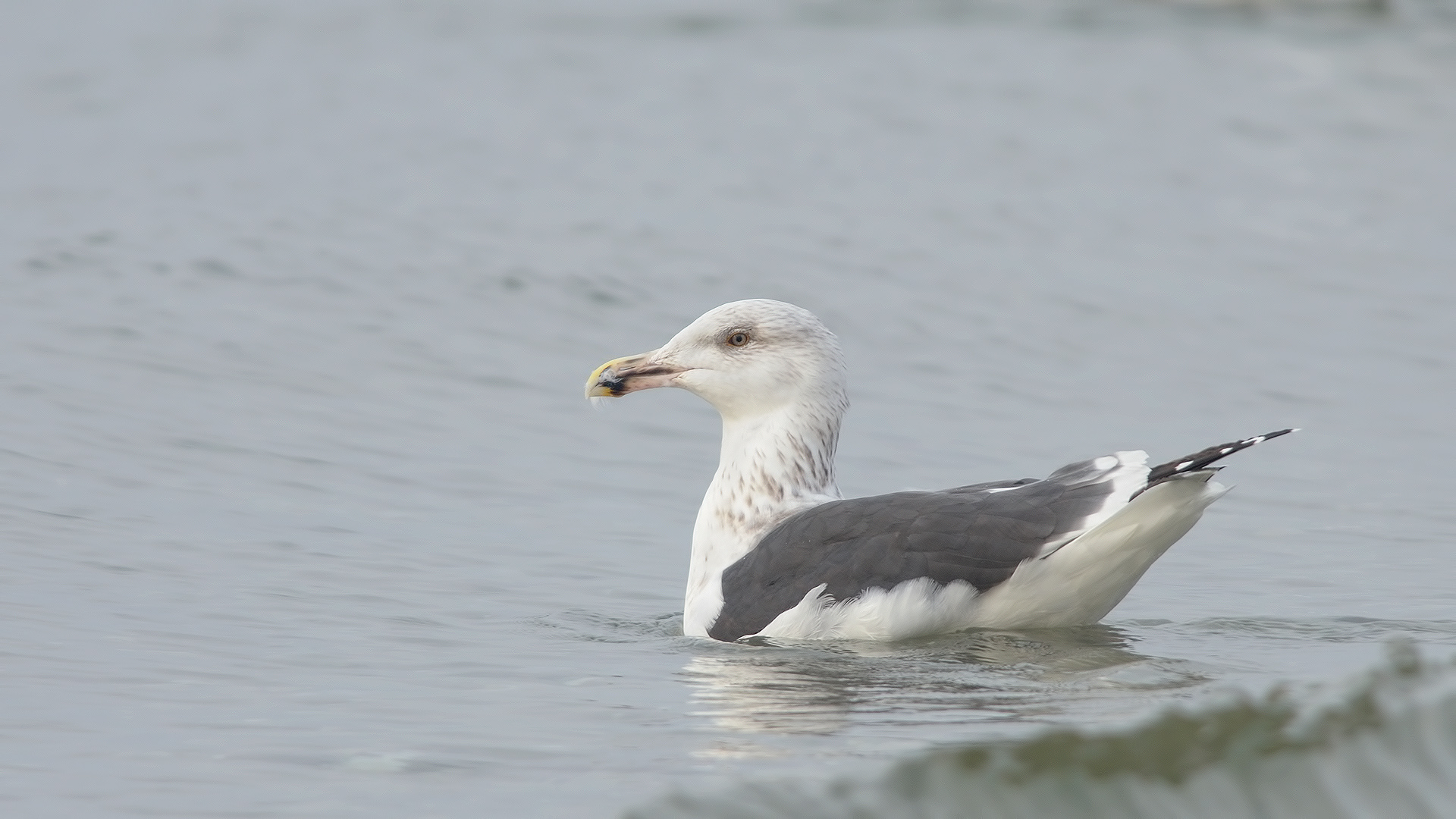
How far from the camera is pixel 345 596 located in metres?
7.62

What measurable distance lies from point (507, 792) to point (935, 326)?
9.28 meters

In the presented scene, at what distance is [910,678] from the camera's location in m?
6.21

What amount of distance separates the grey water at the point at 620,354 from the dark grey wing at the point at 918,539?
0.24 metres

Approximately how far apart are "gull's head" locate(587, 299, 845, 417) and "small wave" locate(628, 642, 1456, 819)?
4163 millimetres

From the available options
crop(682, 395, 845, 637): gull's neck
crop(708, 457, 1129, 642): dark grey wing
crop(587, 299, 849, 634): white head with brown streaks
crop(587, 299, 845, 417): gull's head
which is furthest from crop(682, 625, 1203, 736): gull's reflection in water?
crop(587, 299, 845, 417): gull's head

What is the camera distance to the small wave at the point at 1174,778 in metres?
3.46

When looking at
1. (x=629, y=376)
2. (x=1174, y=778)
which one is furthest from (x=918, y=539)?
(x=1174, y=778)

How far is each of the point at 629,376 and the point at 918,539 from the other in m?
1.56

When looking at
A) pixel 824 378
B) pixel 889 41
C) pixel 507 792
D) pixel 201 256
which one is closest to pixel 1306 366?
pixel 824 378

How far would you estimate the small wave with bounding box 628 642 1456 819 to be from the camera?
346 cm

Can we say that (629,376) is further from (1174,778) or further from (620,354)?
(620,354)

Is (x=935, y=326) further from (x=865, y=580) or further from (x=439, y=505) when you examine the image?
(x=865, y=580)

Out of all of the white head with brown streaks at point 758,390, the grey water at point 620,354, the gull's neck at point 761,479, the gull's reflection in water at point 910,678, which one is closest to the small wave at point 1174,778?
the grey water at point 620,354

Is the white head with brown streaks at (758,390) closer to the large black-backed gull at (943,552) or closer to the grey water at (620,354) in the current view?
the large black-backed gull at (943,552)
